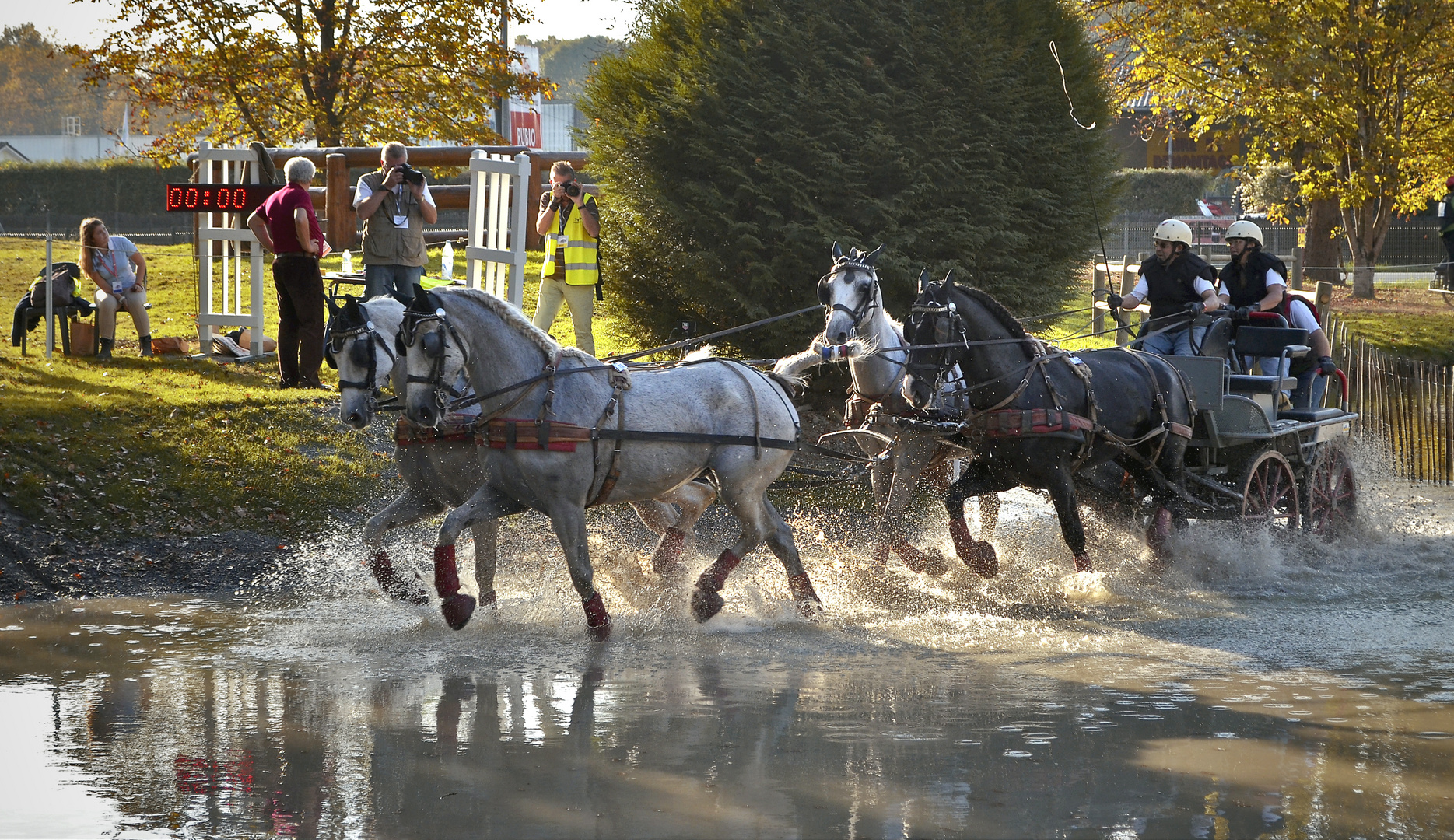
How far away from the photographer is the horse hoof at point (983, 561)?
8.71m

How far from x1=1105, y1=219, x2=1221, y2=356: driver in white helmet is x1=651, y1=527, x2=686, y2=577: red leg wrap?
387 centimetres

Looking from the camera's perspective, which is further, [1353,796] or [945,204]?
[945,204]

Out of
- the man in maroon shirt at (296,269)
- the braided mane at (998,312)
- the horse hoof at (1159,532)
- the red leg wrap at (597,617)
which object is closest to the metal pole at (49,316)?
the man in maroon shirt at (296,269)

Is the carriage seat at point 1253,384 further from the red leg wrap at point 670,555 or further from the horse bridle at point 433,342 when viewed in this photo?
the horse bridle at point 433,342

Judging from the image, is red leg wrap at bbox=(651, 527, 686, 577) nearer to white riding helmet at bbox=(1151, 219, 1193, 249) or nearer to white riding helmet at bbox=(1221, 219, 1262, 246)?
white riding helmet at bbox=(1151, 219, 1193, 249)

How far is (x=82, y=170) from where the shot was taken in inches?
1374

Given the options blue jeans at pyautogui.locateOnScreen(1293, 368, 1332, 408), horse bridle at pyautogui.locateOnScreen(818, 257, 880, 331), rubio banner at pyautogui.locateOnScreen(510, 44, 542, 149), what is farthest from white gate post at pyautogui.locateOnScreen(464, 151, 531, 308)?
rubio banner at pyautogui.locateOnScreen(510, 44, 542, 149)

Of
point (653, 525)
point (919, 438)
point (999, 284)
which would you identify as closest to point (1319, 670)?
point (919, 438)

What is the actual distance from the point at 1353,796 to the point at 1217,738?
2.41 ft

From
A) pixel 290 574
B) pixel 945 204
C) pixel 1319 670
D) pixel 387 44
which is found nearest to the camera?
pixel 1319 670

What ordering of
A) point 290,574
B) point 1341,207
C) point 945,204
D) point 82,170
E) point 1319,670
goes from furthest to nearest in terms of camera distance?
point 82,170 < point 1341,207 < point 945,204 < point 290,574 < point 1319,670

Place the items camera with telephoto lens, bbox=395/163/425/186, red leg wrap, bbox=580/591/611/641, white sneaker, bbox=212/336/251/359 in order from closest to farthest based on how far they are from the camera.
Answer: red leg wrap, bbox=580/591/611/641 < camera with telephoto lens, bbox=395/163/425/186 < white sneaker, bbox=212/336/251/359

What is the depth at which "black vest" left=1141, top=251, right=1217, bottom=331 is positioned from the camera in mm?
10062

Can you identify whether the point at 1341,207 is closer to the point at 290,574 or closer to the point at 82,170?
the point at 290,574
